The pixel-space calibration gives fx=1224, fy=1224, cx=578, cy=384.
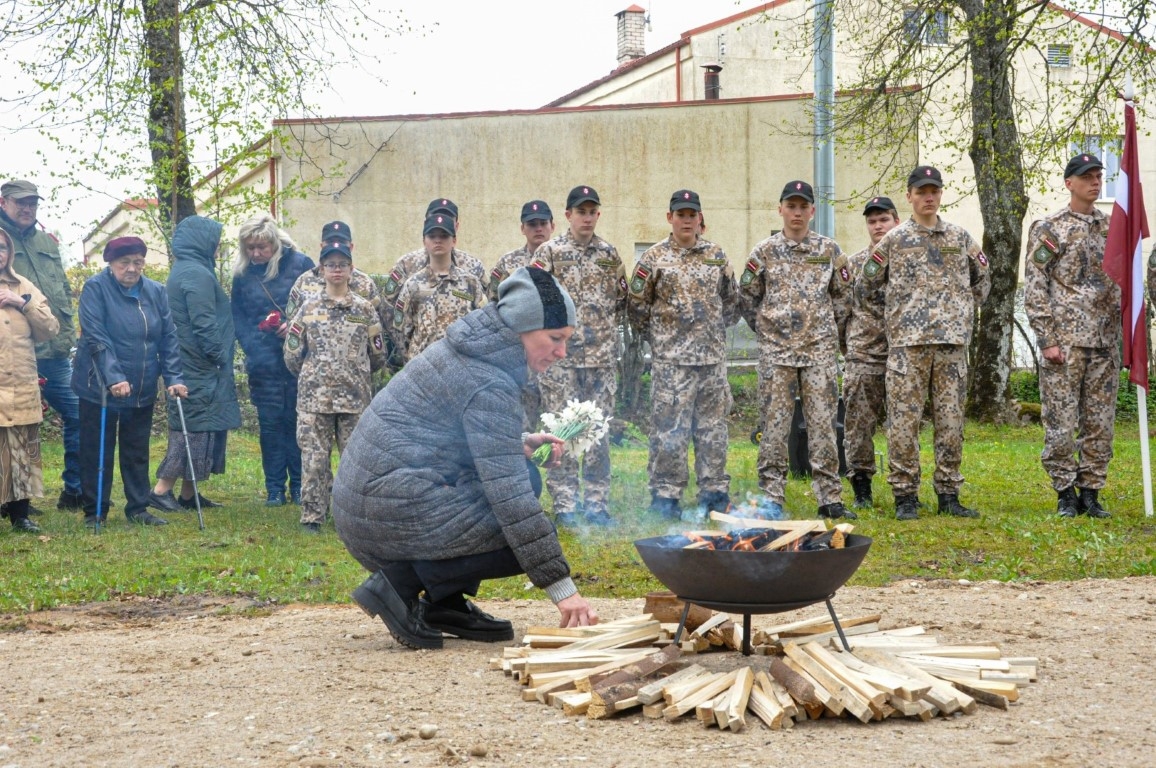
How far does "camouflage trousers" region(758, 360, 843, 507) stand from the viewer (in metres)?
9.12

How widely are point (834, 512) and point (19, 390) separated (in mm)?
6122

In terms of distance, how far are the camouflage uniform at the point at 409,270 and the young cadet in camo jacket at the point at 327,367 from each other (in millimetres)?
344

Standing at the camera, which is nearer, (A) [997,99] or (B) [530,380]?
(B) [530,380]

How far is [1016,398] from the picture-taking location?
20.2 m

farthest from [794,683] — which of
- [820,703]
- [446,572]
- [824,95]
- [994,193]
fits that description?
[994,193]

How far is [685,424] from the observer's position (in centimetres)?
918

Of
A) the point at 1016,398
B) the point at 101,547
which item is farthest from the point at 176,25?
the point at 1016,398

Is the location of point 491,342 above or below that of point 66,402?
above

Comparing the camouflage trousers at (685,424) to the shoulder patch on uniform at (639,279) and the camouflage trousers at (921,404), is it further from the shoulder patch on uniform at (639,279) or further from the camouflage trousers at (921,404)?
the camouflage trousers at (921,404)

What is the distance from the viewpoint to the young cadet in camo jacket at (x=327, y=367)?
897 cm

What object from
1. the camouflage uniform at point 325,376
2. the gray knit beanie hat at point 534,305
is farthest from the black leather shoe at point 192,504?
the gray knit beanie hat at point 534,305

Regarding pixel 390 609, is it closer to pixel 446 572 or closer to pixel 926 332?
pixel 446 572

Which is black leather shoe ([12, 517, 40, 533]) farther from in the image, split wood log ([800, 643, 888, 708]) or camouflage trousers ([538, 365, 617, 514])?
split wood log ([800, 643, 888, 708])

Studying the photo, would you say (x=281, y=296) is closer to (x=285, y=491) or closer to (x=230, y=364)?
(x=230, y=364)
